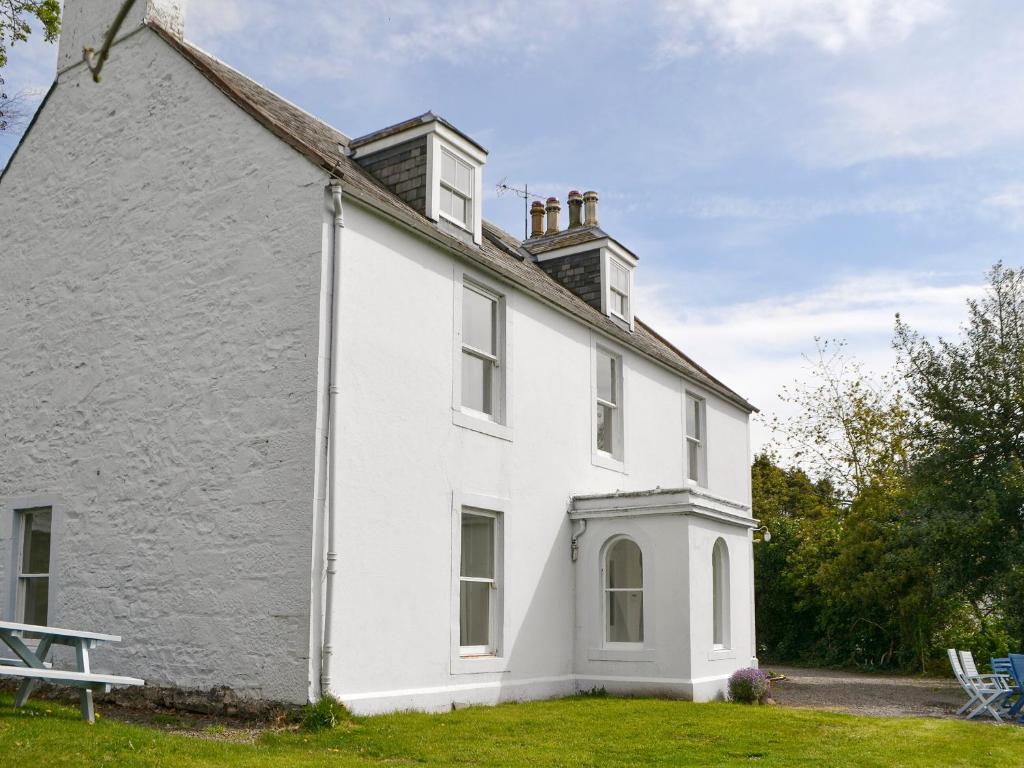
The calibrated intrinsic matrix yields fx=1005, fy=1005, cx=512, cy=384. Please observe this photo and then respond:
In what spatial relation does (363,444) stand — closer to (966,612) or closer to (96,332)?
(96,332)

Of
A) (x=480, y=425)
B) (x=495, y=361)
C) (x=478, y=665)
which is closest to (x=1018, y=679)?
(x=478, y=665)

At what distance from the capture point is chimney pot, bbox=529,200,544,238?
910 inches

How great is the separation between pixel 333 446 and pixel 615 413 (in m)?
7.25

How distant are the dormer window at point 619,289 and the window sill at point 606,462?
3454 millimetres

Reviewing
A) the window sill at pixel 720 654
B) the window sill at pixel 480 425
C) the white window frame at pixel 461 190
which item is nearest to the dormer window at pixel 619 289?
the white window frame at pixel 461 190

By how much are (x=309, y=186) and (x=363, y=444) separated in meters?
3.09

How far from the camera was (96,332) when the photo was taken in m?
13.6

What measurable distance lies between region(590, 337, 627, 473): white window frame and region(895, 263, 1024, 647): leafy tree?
6367mm

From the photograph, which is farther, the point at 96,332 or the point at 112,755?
the point at 96,332

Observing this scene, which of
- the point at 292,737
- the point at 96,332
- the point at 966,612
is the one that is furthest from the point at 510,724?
the point at 966,612

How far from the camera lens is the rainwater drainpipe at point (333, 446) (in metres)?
10.7

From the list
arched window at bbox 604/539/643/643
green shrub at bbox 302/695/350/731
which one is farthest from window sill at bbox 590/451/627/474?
green shrub at bbox 302/695/350/731

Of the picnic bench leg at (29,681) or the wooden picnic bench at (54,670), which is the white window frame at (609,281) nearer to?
the wooden picnic bench at (54,670)

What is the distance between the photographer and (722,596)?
1642 cm
